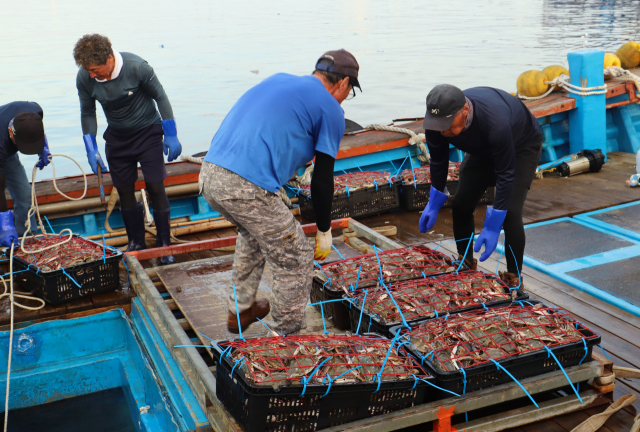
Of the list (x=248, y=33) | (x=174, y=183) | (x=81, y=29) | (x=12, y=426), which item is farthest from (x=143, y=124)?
(x=81, y=29)

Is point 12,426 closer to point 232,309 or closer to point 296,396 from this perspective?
point 232,309

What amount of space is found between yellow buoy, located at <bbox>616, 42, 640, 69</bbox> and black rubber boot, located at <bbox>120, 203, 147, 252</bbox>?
272 inches

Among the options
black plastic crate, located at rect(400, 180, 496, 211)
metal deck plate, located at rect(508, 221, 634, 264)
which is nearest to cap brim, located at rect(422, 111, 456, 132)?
metal deck plate, located at rect(508, 221, 634, 264)

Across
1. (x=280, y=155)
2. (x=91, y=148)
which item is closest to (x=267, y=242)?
(x=280, y=155)

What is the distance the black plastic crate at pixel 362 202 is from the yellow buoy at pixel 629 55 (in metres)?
4.60

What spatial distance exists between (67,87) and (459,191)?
2234cm

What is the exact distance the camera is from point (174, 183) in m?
5.54

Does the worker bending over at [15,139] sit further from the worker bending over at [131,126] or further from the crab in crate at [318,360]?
the crab in crate at [318,360]

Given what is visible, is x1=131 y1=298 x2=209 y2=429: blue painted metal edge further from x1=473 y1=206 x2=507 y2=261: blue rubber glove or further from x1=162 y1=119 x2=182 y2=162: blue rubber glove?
x1=473 y1=206 x2=507 y2=261: blue rubber glove

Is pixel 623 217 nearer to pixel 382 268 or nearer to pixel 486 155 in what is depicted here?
pixel 486 155

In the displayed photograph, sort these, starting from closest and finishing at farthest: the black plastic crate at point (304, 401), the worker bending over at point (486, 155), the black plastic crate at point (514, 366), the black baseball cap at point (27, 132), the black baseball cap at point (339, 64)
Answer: the black plastic crate at point (304, 401), the black plastic crate at point (514, 366), the black baseball cap at point (339, 64), the worker bending over at point (486, 155), the black baseball cap at point (27, 132)

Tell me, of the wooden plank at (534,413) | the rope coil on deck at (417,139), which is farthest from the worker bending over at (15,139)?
the rope coil on deck at (417,139)

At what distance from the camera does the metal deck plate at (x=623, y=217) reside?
5.20 meters

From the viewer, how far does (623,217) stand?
541 cm
